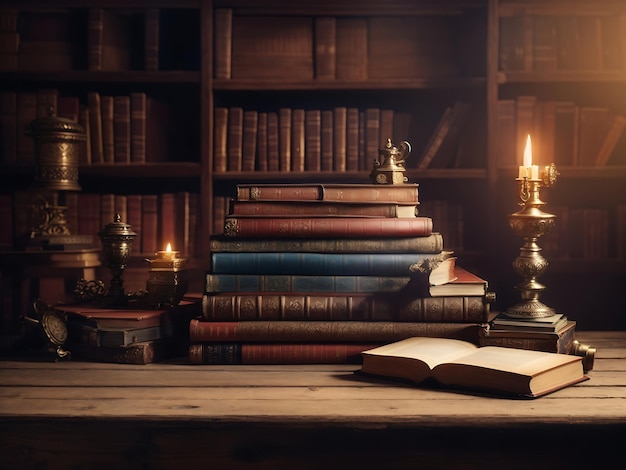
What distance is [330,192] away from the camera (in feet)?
5.42

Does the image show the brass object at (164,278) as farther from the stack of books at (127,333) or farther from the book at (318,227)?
the book at (318,227)

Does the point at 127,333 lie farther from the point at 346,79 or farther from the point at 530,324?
the point at 346,79

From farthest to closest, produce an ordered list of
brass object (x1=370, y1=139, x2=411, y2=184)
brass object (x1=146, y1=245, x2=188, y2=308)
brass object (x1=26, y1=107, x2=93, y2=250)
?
brass object (x1=26, y1=107, x2=93, y2=250) < brass object (x1=370, y1=139, x2=411, y2=184) < brass object (x1=146, y1=245, x2=188, y2=308)

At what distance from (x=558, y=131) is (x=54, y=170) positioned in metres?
1.81

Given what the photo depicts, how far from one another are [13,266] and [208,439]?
5.21 feet

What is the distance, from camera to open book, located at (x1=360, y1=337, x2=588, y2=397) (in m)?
1.25

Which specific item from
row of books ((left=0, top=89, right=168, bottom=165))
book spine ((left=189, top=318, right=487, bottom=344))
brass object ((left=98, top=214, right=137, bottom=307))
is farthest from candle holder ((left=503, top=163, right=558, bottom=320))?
row of books ((left=0, top=89, right=168, bottom=165))

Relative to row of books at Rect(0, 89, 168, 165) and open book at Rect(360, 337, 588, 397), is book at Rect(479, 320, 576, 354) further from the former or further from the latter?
row of books at Rect(0, 89, 168, 165)

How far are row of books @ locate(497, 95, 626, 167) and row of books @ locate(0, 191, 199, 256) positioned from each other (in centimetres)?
119

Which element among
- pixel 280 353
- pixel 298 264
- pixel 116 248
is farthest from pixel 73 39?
pixel 280 353

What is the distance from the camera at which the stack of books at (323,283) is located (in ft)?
5.01

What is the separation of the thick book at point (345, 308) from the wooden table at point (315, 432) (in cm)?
29

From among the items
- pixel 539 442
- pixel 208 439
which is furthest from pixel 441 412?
pixel 208 439

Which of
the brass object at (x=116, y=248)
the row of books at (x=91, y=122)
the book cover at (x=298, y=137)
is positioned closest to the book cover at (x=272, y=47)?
→ the book cover at (x=298, y=137)
